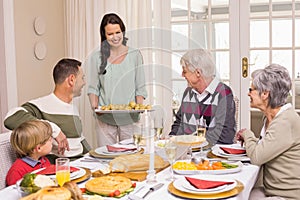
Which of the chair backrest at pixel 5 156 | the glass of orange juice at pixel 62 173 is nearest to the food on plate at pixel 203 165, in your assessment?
the glass of orange juice at pixel 62 173

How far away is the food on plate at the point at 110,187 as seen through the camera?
162cm

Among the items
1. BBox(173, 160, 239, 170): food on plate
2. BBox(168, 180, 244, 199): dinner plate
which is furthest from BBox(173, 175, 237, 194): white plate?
BBox(173, 160, 239, 170): food on plate

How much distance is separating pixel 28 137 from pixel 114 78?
1237 millimetres

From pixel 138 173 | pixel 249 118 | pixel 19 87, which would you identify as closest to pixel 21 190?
pixel 138 173

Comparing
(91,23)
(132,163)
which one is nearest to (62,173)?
(132,163)

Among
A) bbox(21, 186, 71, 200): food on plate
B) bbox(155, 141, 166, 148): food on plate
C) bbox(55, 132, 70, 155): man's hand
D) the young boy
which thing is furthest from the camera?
bbox(55, 132, 70, 155): man's hand

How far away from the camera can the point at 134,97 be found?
334cm

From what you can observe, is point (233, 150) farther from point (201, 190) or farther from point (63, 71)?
point (63, 71)

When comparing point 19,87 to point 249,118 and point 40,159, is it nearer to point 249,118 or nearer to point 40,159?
point 40,159

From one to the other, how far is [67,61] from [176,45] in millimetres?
1962

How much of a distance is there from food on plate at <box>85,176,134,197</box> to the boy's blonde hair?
0.55 meters

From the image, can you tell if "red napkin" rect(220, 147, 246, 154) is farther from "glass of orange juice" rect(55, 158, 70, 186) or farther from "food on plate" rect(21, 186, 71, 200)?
"food on plate" rect(21, 186, 71, 200)

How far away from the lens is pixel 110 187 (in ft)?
5.39

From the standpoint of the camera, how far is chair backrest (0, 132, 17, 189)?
212 cm
